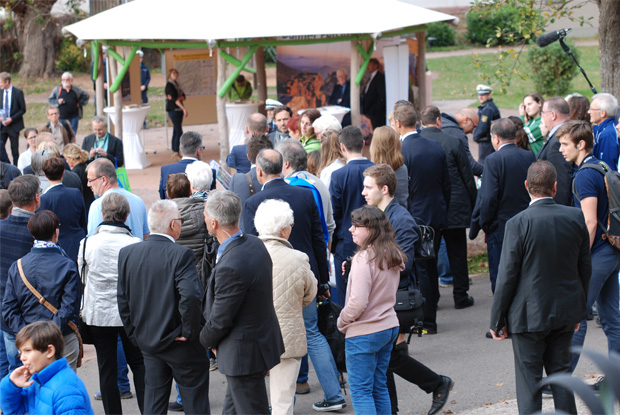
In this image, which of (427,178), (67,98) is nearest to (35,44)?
(67,98)

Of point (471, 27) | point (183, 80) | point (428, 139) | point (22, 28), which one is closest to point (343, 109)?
point (183, 80)

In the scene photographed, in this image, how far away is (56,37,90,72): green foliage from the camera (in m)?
34.6

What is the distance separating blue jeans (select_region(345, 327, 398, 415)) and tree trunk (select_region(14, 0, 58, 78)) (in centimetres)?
2848

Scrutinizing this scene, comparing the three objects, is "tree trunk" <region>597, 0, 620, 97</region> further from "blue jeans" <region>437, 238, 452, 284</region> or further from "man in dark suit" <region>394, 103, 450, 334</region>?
"man in dark suit" <region>394, 103, 450, 334</region>

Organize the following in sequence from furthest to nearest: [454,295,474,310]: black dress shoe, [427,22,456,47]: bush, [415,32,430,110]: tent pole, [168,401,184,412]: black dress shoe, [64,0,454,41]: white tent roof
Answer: [427,22,456,47]: bush → [415,32,430,110]: tent pole → [64,0,454,41]: white tent roof → [454,295,474,310]: black dress shoe → [168,401,184,412]: black dress shoe

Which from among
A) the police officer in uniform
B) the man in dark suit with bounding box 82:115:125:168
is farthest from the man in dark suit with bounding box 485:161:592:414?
the man in dark suit with bounding box 82:115:125:168

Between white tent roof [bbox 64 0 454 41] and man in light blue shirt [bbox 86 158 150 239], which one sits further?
white tent roof [bbox 64 0 454 41]

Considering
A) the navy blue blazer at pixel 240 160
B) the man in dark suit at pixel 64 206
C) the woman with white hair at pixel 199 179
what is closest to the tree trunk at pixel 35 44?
the navy blue blazer at pixel 240 160

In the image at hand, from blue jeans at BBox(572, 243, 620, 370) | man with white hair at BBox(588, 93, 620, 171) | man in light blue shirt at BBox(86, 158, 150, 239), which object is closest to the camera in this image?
blue jeans at BBox(572, 243, 620, 370)

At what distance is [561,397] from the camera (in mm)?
4953

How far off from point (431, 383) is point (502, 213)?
2.41m

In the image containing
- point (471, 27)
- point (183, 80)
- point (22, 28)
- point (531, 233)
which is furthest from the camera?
point (471, 27)

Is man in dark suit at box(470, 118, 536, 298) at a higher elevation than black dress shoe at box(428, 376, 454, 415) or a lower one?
higher

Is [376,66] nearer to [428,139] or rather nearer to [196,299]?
[428,139]
